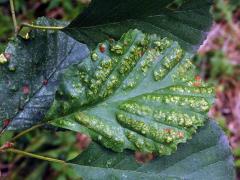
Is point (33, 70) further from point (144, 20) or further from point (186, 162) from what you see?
point (186, 162)

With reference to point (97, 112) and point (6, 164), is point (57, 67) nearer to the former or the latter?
point (97, 112)

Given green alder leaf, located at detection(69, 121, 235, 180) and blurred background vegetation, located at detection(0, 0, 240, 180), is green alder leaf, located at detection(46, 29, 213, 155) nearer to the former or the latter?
green alder leaf, located at detection(69, 121, 235, 180)

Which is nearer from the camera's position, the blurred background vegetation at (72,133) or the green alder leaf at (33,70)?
the green alder leaf at (33,70)

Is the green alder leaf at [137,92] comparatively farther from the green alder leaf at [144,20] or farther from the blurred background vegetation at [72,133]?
the blurred background vegetation at [72,133]

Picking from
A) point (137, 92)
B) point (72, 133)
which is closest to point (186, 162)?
point (137, 92)

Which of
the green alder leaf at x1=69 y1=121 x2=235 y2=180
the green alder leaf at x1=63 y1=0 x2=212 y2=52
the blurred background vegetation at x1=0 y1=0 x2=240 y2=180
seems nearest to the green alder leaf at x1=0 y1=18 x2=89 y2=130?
the green alder leaf at x1=63 y1=0 x2=212 y2=52

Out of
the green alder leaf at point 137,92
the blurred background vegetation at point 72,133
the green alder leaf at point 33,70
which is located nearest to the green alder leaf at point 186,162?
the green alder leaf at point 137,92
